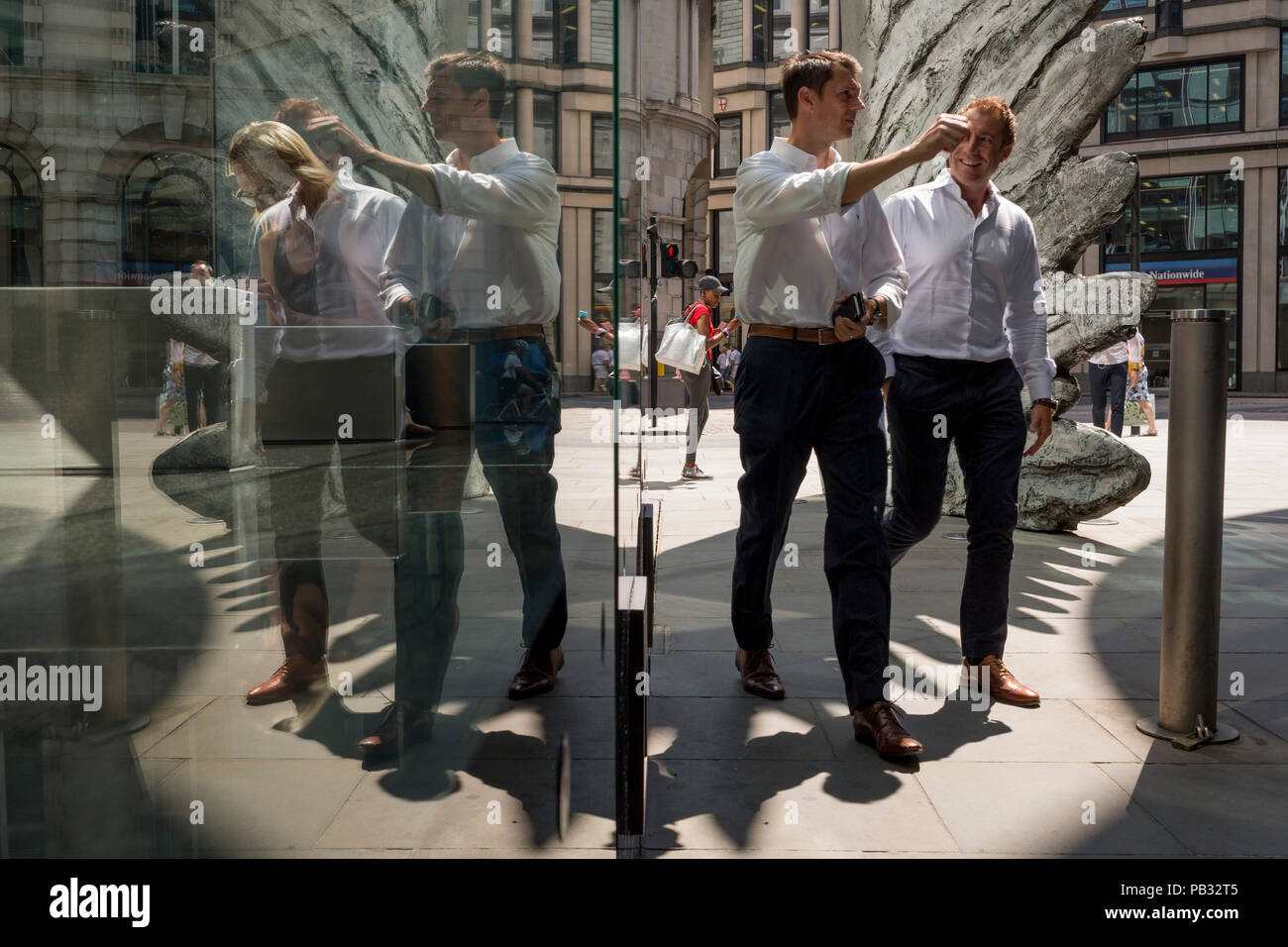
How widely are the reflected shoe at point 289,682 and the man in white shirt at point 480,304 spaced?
0.18m

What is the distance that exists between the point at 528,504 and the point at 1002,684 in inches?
78.9

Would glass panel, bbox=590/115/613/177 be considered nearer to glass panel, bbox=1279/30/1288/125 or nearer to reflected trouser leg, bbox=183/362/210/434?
reflected trouser leg, bbox=183/362/210/434

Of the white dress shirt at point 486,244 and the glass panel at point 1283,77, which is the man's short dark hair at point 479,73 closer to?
A: the white dress shirt at point 486,244

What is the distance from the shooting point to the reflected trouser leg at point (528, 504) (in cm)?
277

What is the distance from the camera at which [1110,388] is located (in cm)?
1370

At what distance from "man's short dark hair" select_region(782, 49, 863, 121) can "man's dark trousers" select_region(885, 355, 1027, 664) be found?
951 mm

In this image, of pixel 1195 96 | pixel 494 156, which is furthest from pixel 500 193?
pixel 1195 96

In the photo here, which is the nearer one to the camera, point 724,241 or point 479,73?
point 479,73

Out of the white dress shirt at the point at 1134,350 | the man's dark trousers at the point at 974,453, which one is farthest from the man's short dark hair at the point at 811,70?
the white dress shirt at the point at 1134,350

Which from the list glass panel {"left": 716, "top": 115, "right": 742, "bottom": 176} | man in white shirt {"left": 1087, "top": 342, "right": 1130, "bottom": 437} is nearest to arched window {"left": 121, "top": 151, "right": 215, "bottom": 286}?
man in white shirt {"left": 1087, "top": 342, "right": 1130, "bottom": 437}

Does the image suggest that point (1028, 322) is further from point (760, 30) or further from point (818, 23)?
point (760, 30)

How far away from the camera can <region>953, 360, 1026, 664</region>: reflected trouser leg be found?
397 cm

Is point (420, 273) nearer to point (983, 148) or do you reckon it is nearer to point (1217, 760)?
point (983, 148)

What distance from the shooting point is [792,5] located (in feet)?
138
